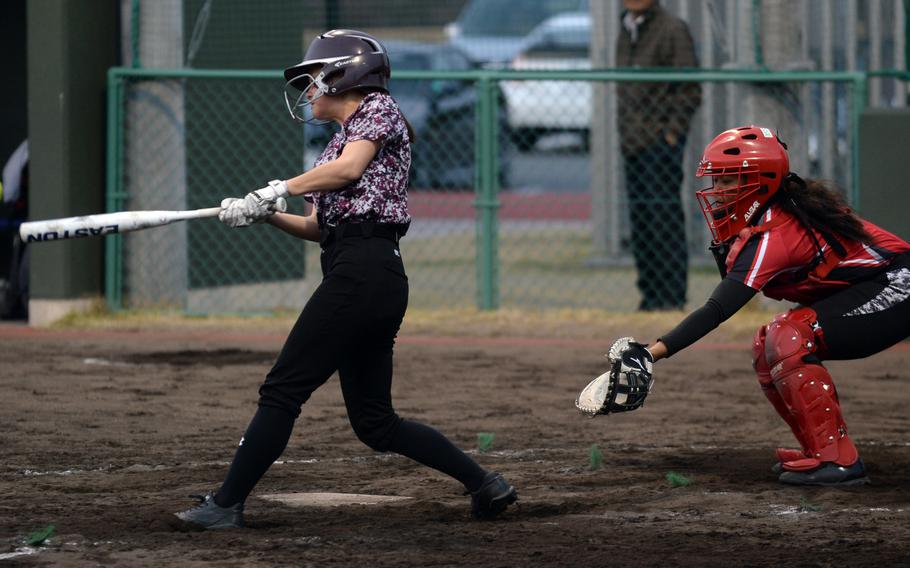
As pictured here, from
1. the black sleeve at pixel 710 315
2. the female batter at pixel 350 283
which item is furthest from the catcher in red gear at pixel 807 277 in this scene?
the female batter at pixel 350 283

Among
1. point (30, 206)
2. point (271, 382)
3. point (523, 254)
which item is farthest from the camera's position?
point (523, 254)

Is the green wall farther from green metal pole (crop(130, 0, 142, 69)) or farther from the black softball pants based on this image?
the black softball pants

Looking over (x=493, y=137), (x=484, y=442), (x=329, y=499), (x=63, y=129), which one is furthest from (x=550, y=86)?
(x=329, y=499)

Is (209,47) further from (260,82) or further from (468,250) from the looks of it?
(468,250)

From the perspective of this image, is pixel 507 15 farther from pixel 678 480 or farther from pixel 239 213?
pixel 239 213

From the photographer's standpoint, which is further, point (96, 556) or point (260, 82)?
point (260, 82)

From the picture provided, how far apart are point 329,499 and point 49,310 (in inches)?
255

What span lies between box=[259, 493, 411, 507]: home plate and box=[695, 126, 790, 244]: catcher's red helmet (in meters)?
1.73

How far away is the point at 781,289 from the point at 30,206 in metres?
7.15

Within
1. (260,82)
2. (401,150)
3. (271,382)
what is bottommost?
(271,382)

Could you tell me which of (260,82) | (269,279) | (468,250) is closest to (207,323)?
(269,279)

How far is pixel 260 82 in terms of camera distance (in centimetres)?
1303

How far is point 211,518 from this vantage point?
5516 millimetres

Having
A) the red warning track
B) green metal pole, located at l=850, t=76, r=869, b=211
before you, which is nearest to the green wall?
the red warning track
